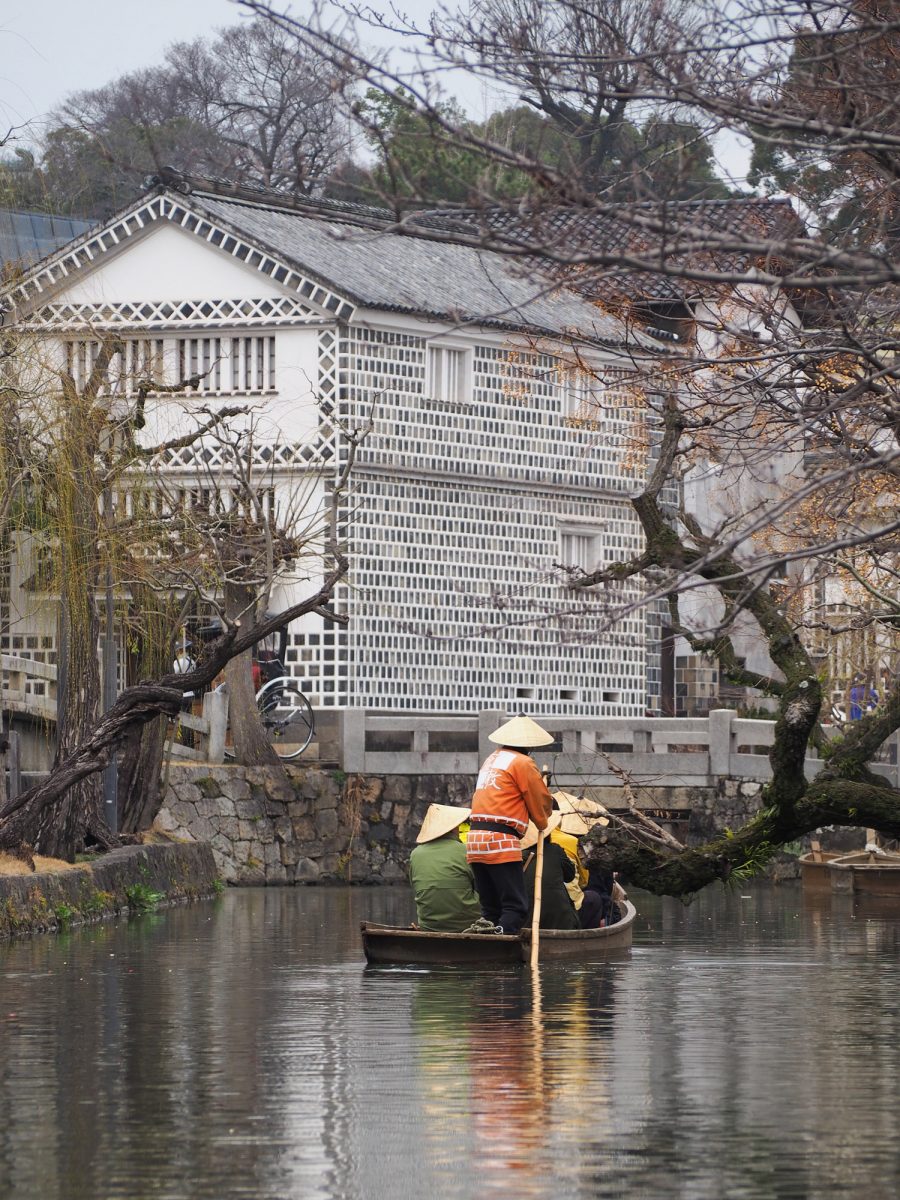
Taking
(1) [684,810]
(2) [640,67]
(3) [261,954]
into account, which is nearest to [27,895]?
(3) [261,954]

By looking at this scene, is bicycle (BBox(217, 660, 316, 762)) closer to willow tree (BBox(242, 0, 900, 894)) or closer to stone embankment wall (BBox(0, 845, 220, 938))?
stone embankment wall (BBox(0, 845, 220, 938))

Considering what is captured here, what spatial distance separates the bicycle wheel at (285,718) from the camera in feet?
130

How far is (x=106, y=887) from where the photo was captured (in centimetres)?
2770

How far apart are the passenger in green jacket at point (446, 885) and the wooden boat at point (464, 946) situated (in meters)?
0.51

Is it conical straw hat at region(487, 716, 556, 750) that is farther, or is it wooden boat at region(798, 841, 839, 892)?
wooden boat at region(798, 841, 839, 892)

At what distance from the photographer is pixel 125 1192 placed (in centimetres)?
972

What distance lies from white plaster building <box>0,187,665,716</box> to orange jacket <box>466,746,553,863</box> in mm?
19280

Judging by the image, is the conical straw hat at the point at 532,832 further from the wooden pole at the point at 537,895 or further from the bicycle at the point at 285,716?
the bicycle at the point at 285,716

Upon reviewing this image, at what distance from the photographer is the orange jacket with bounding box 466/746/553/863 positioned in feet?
65.7

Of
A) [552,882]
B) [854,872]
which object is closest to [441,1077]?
[552,882]

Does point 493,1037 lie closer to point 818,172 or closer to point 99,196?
point 818,172

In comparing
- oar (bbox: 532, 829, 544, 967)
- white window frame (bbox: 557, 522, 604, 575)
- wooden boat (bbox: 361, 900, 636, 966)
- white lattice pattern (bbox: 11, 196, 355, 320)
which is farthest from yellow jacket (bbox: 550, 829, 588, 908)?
white window frame (bbox: 557, 522, 604, 575)

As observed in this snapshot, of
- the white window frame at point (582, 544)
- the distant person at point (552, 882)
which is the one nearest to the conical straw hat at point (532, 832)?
the distant person at point (552, 882)

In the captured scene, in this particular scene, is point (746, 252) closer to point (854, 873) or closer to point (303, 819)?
point (854, 873)
